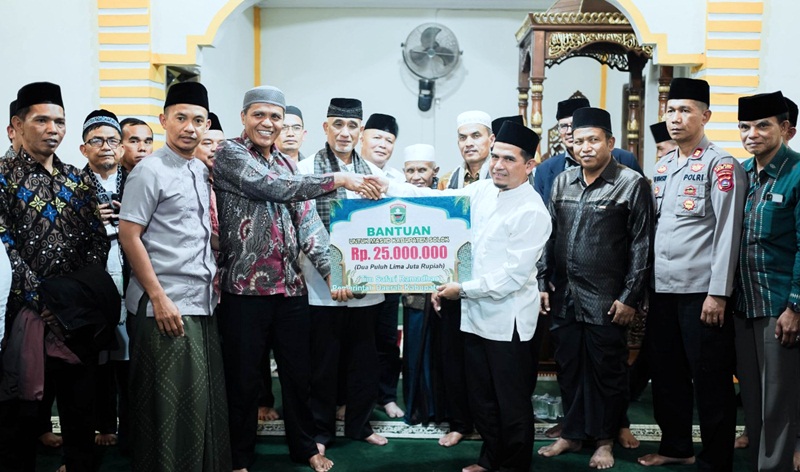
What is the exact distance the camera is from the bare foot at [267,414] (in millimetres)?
3953

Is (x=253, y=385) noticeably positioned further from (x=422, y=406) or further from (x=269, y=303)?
(x=422, y=406)

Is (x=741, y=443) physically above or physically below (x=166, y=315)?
below

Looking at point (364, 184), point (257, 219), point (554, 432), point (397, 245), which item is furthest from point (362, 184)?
point (554, 432)

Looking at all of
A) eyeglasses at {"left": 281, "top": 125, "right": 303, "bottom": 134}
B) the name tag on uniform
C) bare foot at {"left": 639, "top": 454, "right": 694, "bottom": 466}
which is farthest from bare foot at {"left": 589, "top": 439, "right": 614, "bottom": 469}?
eyeglasses at {"left": 281, "top": 125, "right": 303, "bottom": 134}

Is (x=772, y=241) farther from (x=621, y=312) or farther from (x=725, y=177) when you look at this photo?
(x=621, y=312)

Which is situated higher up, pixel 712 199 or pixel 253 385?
pixel 712 199

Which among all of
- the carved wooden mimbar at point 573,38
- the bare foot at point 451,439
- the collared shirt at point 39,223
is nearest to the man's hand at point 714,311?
the bare foot at point 451,439

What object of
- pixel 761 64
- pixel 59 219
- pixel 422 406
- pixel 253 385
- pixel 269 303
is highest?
pixel 761 64

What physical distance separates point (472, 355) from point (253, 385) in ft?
3.18

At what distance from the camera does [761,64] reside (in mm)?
5273

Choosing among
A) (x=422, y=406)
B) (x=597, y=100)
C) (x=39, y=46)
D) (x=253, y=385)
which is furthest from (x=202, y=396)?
(x=597, y=100)

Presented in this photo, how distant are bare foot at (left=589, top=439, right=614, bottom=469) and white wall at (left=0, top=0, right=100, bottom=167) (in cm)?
445

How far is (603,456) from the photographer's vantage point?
335 cm

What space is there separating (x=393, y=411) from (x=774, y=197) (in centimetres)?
228
